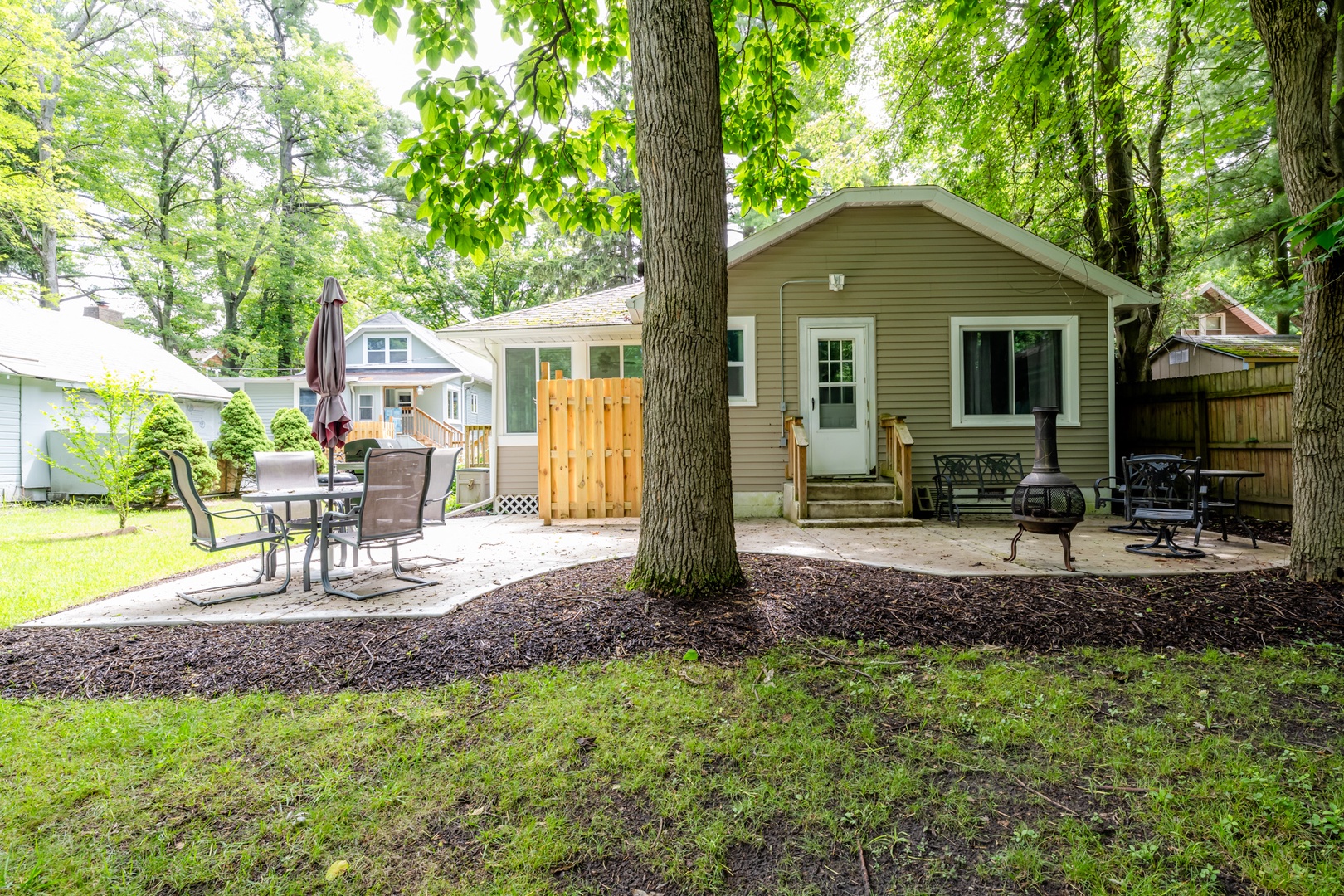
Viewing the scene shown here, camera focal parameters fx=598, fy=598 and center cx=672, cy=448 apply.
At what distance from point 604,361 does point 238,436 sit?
9.72 m

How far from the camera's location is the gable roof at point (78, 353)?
1303 cm

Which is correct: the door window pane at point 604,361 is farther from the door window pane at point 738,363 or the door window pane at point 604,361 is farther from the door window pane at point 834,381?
the door window pane at point 834,381

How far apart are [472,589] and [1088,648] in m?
4.08

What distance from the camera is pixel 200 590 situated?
15.9 feet

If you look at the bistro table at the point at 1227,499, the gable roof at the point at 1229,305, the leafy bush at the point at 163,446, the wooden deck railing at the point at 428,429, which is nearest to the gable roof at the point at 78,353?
the leafy bush at the point at 163,446

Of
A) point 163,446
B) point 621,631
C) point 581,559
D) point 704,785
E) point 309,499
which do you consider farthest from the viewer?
point 163,446

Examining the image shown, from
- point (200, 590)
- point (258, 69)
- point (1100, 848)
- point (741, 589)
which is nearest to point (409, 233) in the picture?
point (258, 69)

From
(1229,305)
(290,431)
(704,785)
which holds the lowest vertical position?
(704,785)

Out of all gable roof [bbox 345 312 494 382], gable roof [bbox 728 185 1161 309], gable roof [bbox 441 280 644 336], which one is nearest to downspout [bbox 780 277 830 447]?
gable roof [bbox 728 185 1161 309]

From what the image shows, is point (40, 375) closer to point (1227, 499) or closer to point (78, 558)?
point (78, 558)

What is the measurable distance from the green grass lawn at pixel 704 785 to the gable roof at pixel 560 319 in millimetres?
7237

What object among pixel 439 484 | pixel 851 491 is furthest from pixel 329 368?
pixel 851 491

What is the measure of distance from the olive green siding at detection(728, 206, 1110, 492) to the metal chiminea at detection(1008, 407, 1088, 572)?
154 inches

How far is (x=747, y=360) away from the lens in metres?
8.91
